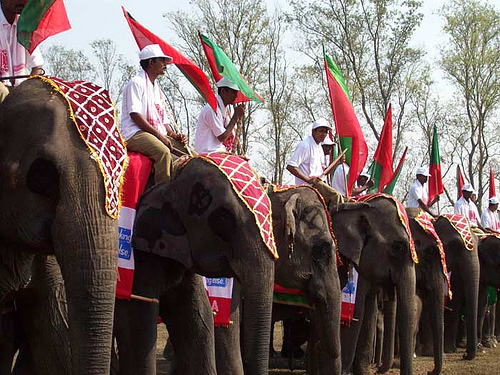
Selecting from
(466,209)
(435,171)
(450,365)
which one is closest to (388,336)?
(450,365)

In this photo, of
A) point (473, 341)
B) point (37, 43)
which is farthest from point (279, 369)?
point (37, 43)

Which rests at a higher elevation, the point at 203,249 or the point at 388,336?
the point at 203,249

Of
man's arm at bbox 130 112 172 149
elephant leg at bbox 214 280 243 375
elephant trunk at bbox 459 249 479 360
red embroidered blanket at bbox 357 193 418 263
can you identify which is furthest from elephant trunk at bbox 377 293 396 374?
man's arm at bbox 130 112 172 149

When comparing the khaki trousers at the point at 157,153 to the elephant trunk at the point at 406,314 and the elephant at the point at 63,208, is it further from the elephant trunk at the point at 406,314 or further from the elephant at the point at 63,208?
the elephant trunk at the point at 406,314

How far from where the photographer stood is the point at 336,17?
104 feet

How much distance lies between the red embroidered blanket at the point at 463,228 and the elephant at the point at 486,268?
4.55ft

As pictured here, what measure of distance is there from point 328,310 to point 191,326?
2595 mm

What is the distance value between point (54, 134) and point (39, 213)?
0.43 meters

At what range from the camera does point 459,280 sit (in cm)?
1590

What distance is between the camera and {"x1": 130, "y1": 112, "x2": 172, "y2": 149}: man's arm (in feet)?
26.0

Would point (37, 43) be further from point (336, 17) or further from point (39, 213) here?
point (336, 17)

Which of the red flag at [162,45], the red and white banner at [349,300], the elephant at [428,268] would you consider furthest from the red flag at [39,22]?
the elephant at [428,268]

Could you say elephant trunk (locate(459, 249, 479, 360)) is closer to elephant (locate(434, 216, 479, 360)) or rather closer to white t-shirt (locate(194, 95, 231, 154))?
elephant (locate(434, 216, 479, 360))

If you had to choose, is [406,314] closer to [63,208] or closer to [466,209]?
[63,208]
